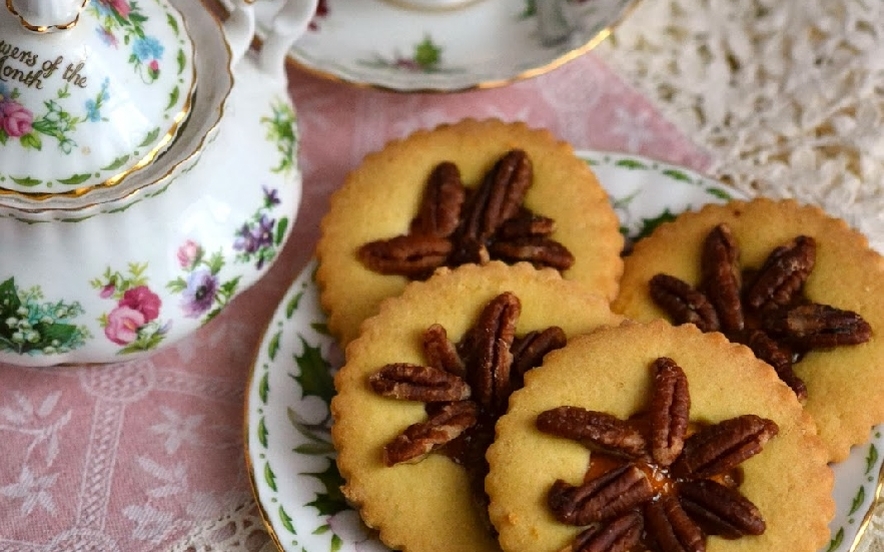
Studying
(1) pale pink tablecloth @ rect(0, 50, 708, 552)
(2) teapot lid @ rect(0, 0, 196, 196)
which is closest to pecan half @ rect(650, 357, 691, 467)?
(1) pale pink tablecloth @ rect(0, 50, 708, 552)

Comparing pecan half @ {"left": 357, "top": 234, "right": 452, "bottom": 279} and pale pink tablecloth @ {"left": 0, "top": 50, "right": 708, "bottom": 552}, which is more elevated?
pecan half @ {"left": 357, "top": 234, "right": 452, "bottom": 279}

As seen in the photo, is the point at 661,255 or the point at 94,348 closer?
the point at 94,348

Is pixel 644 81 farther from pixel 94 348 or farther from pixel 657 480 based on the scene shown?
pixel 94 348

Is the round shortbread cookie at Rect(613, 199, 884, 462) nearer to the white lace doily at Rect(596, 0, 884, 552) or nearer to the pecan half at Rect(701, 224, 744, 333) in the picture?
the pecan half at Rect(701, 224, 744, 333)

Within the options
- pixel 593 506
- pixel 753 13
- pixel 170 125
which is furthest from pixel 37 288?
pixel 753 13

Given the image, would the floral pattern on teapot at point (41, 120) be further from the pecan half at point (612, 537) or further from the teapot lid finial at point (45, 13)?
the pecan half at point (612, 537)

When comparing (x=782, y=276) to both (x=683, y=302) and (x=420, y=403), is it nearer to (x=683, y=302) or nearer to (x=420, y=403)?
(x=683, y=302)
